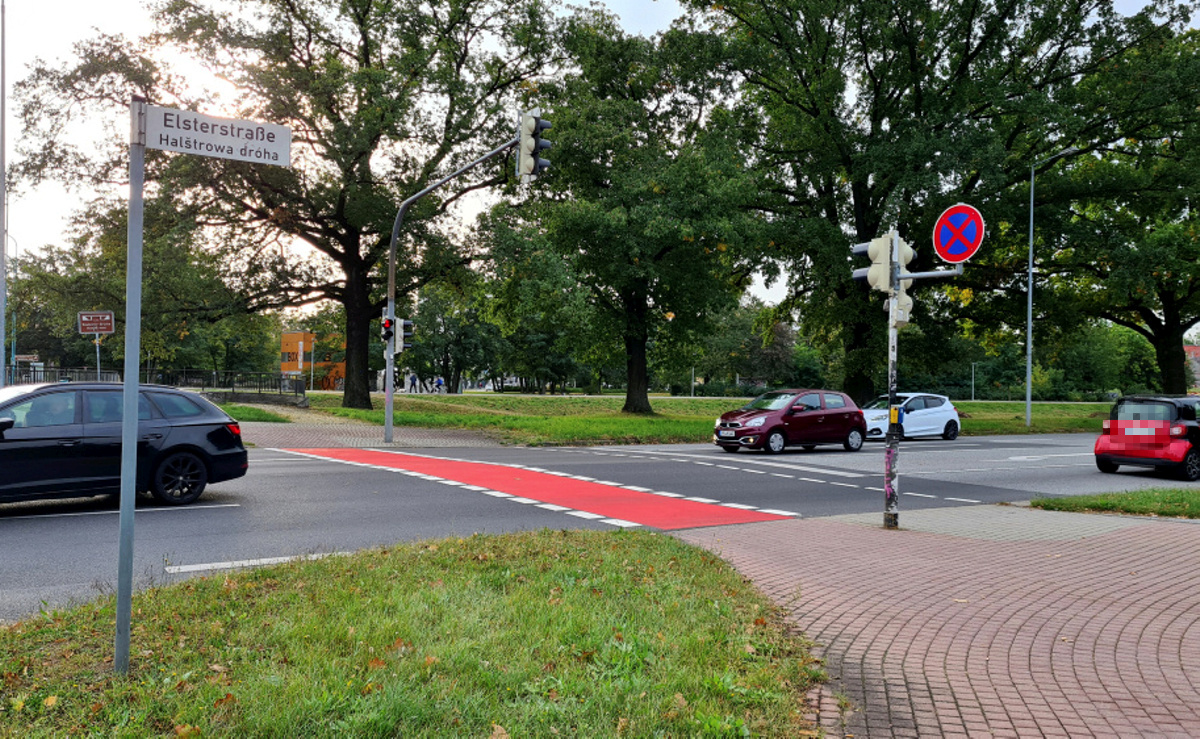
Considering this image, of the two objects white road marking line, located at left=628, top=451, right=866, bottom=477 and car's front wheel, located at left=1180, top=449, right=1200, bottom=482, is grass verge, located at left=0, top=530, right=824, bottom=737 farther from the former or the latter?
car's front wheel, located at left=1180, top=449, right=1200, bottom=482

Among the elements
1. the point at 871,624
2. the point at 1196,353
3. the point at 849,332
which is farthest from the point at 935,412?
the point at 1196,353

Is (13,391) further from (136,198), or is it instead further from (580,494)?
(580,494)

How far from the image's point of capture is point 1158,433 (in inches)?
586

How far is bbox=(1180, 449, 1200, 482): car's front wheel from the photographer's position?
14.6 metres

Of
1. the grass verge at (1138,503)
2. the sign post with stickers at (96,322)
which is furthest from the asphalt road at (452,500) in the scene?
the sign post with stickers at (96,322)

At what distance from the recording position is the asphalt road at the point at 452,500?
260 inches

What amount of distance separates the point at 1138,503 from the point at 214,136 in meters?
11.8

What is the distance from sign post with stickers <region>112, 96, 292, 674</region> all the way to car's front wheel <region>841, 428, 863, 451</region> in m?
18.8

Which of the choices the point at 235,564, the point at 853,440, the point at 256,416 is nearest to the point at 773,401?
the point at 853,440

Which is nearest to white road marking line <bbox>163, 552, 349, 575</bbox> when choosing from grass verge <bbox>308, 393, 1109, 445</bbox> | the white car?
grass verge <bbox>308, 393, 1109, 445</bbox>

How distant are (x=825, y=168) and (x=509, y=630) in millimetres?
28179

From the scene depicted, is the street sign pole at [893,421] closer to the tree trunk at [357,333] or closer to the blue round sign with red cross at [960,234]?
the blue round sign with red cross at [960,234]

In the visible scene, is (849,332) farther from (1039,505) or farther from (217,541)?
(217,541)

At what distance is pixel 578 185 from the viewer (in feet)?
95.6
